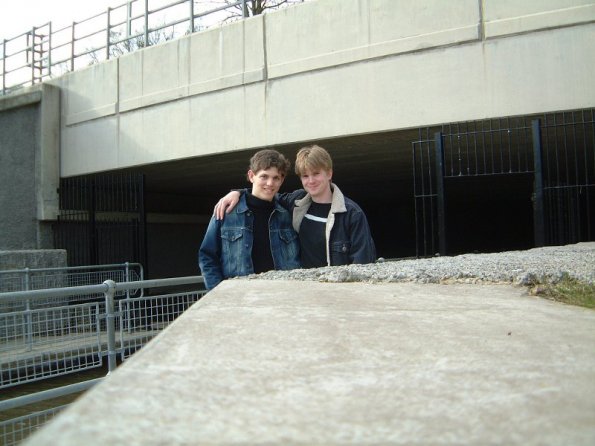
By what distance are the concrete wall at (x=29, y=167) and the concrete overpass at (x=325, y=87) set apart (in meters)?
0.06

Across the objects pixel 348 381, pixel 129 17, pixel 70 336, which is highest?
pixel 129 17

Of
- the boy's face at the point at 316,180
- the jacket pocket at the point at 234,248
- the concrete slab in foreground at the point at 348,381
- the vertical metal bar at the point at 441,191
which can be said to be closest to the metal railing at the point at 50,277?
the vertical metal bar at the point at 441,191

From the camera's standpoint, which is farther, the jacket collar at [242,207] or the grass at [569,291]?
the jacket collar at [242,207]

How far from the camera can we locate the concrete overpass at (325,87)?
7480 mm

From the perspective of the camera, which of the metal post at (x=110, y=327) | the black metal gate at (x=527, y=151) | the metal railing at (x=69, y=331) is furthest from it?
the black metal gate at (x=527, y=151)

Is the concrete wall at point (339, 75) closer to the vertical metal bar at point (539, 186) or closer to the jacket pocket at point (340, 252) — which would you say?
the vertical metal bar at point (539, 186)

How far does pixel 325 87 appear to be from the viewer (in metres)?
8.71

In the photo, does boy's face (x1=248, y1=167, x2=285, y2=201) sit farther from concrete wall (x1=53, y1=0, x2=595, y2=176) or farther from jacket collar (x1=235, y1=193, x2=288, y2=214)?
concrete wall (x1=53, y1=0, x2=595, y2=176)

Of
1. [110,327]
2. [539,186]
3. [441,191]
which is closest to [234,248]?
[110,327]

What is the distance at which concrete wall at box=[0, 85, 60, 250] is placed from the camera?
11.6 metres

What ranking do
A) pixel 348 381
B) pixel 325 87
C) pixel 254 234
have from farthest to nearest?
pixel 325 87 → pixel 254 234 → pixel 348 381

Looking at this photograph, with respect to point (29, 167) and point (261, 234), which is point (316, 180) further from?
point (29, 167)

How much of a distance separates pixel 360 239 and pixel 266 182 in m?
0.69

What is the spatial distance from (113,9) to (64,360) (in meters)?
9.96
